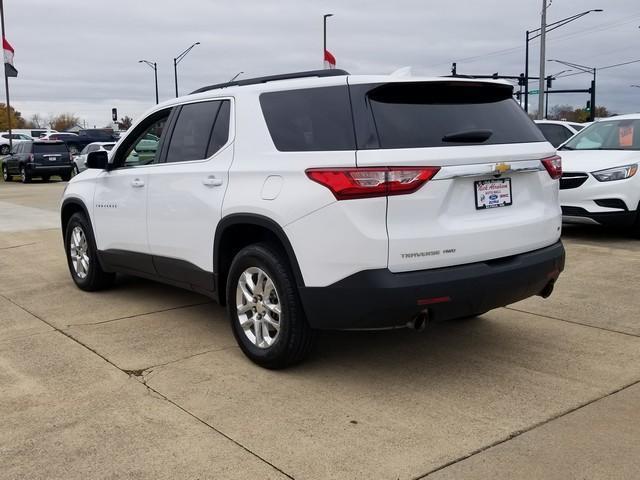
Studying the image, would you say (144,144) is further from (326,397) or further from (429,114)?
(326,397)

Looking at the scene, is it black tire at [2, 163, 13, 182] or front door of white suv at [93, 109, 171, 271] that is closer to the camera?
front door of white suv at [93, 109, 171, 271]

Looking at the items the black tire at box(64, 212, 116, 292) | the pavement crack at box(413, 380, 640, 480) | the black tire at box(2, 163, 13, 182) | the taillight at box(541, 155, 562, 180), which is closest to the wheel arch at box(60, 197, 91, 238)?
the black tire at box(64, 212, 116, 292)

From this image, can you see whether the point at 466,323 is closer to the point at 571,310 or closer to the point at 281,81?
the point at 571,310

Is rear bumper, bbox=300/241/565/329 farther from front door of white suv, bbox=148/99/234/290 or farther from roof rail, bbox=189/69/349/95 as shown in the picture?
roof rail, bbox=189/69/349/95

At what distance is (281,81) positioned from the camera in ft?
14.9

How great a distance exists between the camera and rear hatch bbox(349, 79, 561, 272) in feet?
12.5

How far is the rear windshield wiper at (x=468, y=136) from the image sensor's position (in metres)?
4.00

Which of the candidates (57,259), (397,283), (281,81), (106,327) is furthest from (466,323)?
(57,259)

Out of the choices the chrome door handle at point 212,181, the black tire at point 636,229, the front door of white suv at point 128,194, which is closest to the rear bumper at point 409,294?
the chrome door handle at point 212,181

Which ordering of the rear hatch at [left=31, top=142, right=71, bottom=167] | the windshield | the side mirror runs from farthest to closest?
1. the rear hatch at [left=31, top=142, right=71, bottom=167]
2. the windshield
3. the side mirror

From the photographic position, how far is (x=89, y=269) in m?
6.70

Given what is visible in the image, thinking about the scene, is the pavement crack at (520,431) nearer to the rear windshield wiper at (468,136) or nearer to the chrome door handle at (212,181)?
the rear windshield wiper at (468,136)

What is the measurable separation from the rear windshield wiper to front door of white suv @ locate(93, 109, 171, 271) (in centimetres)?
259

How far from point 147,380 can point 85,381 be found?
0.39m
